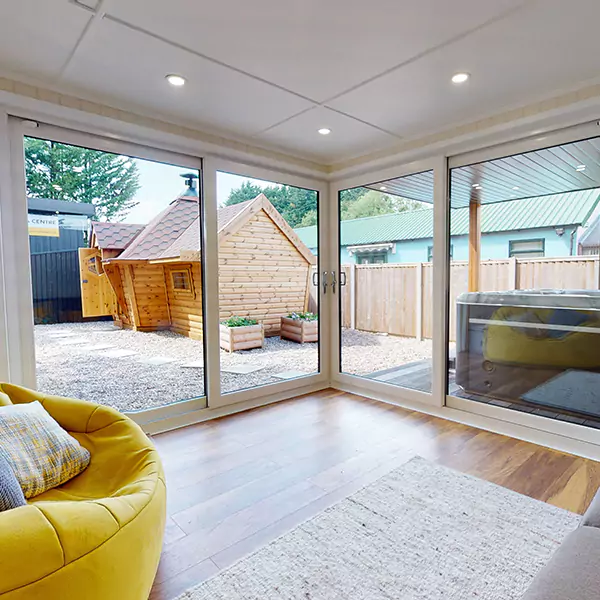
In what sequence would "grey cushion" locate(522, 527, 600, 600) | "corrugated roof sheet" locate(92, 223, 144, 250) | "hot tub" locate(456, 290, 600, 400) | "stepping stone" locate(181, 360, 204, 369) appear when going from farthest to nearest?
"stepping stone" locate(181, 360, 204, 369)
"corrugated roof sheet" locate(92, 223, 144, 250)
"hot tub" locate(456, 290, 600, 400)
"grey cushion" locate(522, 527, 600, 600)

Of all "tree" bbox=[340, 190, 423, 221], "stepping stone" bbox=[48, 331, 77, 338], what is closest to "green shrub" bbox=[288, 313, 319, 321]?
"tree" bbox=[340, 190, 423, 221]

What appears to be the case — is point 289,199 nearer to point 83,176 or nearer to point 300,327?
point 300,327

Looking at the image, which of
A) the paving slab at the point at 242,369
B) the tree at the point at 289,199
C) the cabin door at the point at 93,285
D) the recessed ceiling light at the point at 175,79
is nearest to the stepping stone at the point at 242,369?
the paving slab at the point at 242,369

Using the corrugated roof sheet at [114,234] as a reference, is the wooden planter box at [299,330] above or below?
below

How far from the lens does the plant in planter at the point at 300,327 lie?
175 inches

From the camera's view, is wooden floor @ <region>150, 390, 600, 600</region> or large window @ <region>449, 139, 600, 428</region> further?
large window @ <region>449, 139, 600, 428</region>

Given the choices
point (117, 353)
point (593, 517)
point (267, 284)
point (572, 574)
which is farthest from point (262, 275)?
point (572, 574)

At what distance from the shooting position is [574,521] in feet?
6.41

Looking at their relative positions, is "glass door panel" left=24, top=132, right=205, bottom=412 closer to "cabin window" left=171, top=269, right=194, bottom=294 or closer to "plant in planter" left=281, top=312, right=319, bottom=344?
"cabin window" left=171, top=269, right=194, bottom=294

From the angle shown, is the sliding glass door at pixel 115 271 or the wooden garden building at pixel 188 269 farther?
the wooden garden building at pixel 188 269

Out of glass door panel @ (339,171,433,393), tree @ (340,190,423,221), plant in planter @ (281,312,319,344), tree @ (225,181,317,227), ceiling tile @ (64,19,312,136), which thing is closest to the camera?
ceiling tile @ (64,19,312,136)

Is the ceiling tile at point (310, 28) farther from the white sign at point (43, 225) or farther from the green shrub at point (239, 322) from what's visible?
the green shrub at point (239, 322)

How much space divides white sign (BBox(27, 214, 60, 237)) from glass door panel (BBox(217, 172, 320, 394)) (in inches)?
50.3

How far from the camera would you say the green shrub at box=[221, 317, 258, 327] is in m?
3.85
